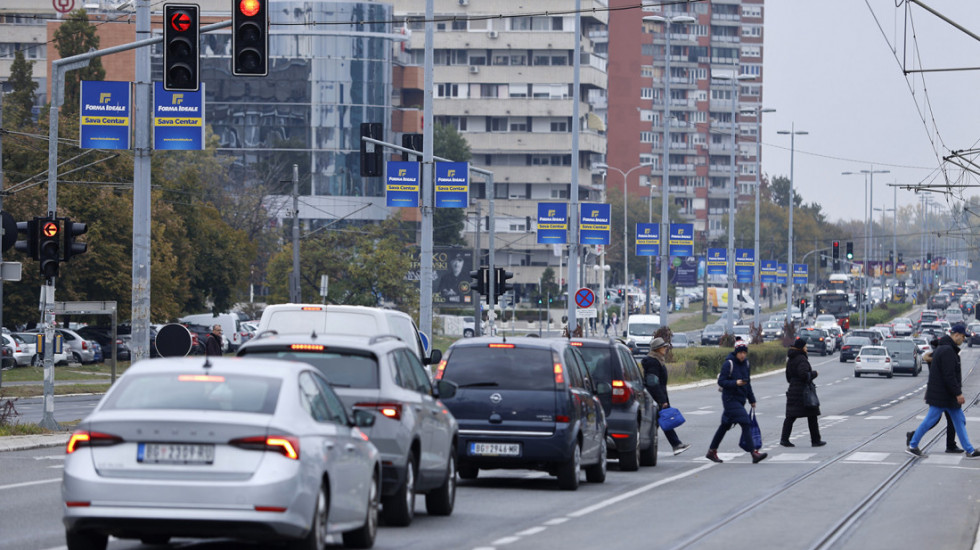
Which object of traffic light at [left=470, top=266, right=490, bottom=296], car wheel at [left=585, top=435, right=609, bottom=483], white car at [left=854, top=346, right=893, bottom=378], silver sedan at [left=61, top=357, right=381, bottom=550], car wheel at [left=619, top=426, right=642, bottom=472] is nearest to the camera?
silver sedan at [left=61, top=357, right=381, bottom=550]

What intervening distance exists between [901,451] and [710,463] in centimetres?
418

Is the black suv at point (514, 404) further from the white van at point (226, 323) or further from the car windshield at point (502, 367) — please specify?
the white van at point (226, 323)

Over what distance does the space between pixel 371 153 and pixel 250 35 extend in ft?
61.5

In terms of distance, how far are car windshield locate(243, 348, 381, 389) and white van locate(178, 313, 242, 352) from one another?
59.4m

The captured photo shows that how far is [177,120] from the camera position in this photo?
1107 inches

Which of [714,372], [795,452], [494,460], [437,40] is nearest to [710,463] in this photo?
[795,452]

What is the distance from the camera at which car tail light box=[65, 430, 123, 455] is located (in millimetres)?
10117

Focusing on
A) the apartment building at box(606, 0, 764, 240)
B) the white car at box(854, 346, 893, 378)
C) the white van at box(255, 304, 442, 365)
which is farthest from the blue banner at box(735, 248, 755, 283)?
the apartment building at box(606, 0, 764, 240)

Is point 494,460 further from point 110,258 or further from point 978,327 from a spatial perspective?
point 978,327

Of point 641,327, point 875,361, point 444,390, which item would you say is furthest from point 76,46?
point 444,390

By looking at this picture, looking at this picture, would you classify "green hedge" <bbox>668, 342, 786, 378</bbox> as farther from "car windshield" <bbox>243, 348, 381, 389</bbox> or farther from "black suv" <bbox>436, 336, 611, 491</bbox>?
"car windshield" <bbox>243, 348, 381, 389</bbox>

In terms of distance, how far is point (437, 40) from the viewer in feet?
429

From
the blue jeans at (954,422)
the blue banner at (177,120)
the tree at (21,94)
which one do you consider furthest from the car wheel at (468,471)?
the tree at (21,94)

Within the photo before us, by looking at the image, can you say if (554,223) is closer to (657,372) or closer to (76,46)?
(657,372)
